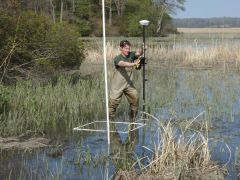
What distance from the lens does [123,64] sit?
10766mm

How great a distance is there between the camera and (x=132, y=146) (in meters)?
9.15

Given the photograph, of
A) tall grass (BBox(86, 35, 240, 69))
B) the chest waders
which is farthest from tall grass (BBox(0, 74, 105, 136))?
tall grass (BBox(86, 35, 240, 69))

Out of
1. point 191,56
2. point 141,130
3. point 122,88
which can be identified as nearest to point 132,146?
point 141,130

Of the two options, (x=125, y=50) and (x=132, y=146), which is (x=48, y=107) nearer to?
A: (x=125, y=50)

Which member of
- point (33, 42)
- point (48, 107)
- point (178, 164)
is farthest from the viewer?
point (33, 42)

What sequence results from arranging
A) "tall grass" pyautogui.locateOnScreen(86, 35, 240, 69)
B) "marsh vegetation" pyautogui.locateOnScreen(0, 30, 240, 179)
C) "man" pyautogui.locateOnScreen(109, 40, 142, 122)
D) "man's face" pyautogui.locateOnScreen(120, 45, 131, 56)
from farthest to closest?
1. "tall grass" pyautogui.locateOnScreen(86, 35, 240, 69)
2. "man" pyautogui.locateOnScreen(109, 40, 142, 122)
3. "man's face" pyautogui.locateOnScreen(120, 45, 131, 56)
4. "marsh vegetation" pyautogui.locateOnScreen(0, 30, 240, 179)

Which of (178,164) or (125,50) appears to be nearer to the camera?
(178,164)

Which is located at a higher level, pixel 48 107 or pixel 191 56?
pixel 191 56

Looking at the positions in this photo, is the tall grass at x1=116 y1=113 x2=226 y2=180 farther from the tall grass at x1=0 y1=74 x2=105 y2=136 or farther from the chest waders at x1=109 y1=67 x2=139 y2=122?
the chest waders at x1=109 y1=67 x2=139 y2=122

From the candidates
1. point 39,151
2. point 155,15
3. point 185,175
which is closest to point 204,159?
point 185,175

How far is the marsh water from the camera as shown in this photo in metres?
7.73

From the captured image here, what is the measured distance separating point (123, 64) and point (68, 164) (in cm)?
322

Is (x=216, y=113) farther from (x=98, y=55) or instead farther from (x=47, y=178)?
(x=98, y=55)

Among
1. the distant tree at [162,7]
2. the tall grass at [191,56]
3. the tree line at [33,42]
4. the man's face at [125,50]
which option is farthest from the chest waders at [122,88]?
the distant tree at [162,7]
